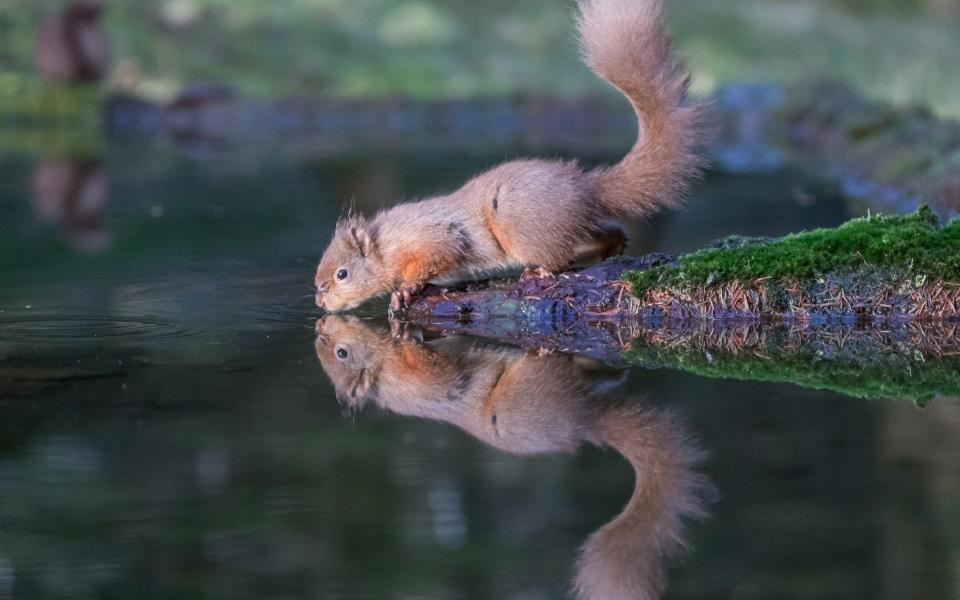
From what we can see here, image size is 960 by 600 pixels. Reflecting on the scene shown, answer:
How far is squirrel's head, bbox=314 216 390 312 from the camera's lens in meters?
7.86

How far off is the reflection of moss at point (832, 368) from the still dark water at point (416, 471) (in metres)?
0.15

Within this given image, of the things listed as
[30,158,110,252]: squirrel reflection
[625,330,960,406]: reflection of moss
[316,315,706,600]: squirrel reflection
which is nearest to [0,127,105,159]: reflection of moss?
[30,158,110,252]: squirrel reflection

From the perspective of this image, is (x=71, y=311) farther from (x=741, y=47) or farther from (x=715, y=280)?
(x=741, y=47)

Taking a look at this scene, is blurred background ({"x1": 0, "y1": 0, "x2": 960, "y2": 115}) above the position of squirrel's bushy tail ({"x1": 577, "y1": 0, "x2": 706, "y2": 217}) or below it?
below

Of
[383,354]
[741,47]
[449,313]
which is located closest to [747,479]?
[383,354]

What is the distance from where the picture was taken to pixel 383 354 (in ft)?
22.8

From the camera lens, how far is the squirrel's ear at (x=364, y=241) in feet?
25.8

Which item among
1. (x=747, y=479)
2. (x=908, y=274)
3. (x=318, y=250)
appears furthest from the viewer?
(x=318, y=250)

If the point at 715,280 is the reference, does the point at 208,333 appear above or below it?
below

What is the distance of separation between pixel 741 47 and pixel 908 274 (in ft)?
65.2

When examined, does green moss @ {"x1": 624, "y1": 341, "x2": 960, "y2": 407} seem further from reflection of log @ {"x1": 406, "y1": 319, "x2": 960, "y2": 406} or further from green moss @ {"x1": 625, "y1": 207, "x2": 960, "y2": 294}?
green moss @ {"x1": 625, "y1": 207, "x2": 960, "y2": 294}

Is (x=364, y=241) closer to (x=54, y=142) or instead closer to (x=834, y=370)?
(x=834, y=370)

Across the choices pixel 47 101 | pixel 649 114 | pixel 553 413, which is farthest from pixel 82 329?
pixel 47 101

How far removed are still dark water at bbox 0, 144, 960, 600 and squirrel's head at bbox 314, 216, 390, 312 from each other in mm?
147
